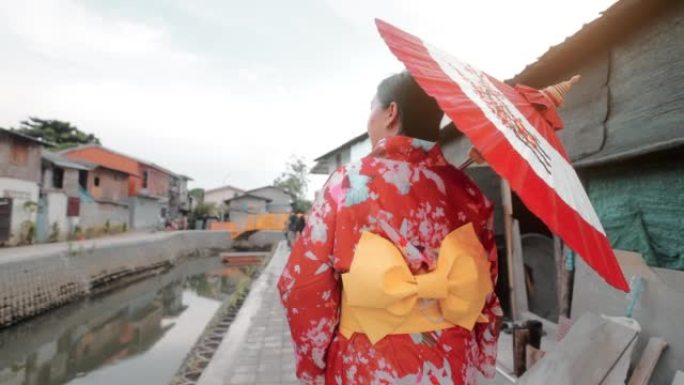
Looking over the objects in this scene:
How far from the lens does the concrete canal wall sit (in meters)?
10.2

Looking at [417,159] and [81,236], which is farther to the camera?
[81,236]

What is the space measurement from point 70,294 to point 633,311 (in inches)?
592

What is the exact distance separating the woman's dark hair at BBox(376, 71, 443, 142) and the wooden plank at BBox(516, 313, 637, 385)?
1.74 metres

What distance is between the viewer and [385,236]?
1375 millimetres

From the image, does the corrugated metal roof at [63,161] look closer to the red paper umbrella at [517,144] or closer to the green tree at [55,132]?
the green tree at [55,132]

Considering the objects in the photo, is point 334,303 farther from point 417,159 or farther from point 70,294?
point 70,294

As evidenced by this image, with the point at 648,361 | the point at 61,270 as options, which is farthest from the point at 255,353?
the point at 61,270

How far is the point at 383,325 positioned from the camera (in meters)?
1.33

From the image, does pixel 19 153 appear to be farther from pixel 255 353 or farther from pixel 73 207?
pixel 255 353

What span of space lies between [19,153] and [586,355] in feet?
66.9

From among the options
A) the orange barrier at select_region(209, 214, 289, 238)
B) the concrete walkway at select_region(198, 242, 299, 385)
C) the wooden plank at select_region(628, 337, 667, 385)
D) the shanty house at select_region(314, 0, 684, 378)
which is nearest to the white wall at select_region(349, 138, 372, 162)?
the concrete walkway at select_region(198, 242, 299, 385)

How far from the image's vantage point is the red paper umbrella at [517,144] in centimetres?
108

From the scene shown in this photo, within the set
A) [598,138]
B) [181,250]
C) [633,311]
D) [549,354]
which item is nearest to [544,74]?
[598,138]

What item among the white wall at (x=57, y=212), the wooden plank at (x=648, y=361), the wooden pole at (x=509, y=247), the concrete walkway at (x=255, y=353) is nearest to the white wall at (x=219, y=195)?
the white wall at (x=57, y=212)
